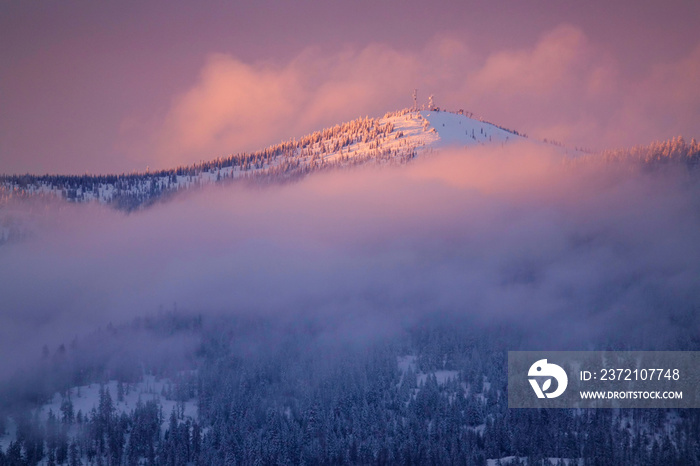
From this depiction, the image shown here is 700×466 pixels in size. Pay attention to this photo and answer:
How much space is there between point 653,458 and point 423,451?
5315cm

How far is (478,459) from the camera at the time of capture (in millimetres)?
195125

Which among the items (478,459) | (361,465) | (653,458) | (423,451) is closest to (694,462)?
(653,458)

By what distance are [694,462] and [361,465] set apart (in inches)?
3062

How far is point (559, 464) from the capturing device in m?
189

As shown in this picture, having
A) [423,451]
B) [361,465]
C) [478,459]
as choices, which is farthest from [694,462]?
[361,465]

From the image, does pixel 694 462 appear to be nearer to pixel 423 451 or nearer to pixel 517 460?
pixel 517 460

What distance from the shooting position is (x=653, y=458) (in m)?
191

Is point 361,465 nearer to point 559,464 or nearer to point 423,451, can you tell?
point 423,451

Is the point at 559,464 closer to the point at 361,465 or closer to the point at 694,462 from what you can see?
the point at 694,462

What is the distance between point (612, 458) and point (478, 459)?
30.5 m

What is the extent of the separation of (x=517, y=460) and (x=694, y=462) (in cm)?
4136

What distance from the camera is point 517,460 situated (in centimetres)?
19162

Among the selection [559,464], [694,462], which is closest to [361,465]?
[559,464]

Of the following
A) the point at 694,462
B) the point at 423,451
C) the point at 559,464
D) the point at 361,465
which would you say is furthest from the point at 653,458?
the point at 361,465
